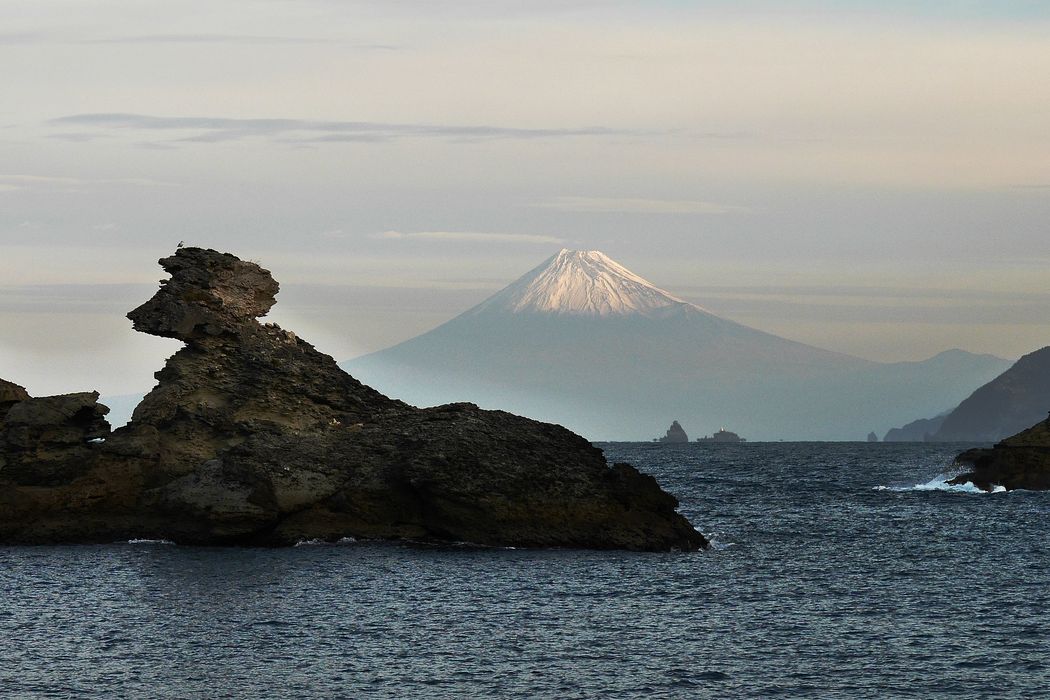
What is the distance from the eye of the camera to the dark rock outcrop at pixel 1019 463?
102625 millimetres

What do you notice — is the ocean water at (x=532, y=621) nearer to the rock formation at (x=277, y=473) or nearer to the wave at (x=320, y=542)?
the wave at (x=320, y=542)

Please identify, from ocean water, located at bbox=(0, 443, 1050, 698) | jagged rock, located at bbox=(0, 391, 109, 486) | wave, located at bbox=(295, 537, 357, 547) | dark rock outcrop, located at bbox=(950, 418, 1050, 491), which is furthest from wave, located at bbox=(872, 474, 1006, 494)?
jagged rock, located at bbox=(0, 391, 109, 486)

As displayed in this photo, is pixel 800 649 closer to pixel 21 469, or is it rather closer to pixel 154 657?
pixel 154 657

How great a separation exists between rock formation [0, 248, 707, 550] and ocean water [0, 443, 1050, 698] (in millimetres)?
1890

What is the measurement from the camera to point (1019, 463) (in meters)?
104

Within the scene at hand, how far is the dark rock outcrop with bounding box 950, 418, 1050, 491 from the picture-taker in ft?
337

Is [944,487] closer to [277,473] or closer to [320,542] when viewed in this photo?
[320,542]

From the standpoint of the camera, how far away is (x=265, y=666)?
35031 mm

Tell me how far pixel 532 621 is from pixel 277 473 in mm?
20751

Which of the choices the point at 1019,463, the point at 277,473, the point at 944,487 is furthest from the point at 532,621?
the point at 944,487

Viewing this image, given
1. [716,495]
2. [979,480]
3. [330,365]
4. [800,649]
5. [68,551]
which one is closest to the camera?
Answer: [800,649]

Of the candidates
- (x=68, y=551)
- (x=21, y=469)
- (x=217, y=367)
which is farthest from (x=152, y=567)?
(x=217, y=367)

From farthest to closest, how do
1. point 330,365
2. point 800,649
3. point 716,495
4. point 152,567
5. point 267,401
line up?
point 716,495 < point 330,365 < point 267,401 < point 152,567 < point 800,649

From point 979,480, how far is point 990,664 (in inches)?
3018
